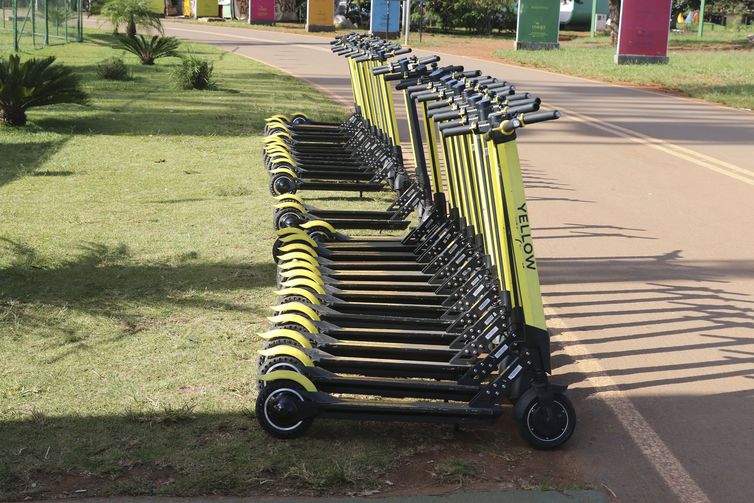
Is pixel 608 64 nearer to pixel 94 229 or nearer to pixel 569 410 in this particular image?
Result: pixel 94 229

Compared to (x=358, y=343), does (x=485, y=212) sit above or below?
above

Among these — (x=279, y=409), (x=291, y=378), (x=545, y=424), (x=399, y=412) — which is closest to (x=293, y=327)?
(x=291, y=378)

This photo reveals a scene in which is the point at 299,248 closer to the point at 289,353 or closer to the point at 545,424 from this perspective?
the point at 289,353

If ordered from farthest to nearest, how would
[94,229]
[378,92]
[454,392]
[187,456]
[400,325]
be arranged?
[378,92]
[94,229]
[400,325]
[454,392]
[187,456]

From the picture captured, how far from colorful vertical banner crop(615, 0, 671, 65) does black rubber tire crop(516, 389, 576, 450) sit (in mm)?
27298

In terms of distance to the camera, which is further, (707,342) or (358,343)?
(707,342)

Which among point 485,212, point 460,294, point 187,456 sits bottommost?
point 187,456

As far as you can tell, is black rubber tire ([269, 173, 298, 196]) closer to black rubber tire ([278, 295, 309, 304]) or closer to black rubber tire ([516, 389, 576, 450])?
black rubber tire ([278, 295, 309, 304])

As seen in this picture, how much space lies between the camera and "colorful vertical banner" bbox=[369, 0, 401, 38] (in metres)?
41.4

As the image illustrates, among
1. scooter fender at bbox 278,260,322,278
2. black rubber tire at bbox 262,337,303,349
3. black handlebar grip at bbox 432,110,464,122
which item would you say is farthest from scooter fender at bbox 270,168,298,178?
black rubber tire at bbox 262,337,303,349

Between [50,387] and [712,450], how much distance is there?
326 cm

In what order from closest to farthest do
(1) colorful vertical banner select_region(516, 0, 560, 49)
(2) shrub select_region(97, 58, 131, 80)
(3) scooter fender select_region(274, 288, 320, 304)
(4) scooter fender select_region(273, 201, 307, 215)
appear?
(3) scooter fender select_region(274, 288, 320, 304) → (4) scooter fender select_region(273, 201, 307, 215) → (2) shrub select_region(97, 58, 131, 80) → (1) colorful vertical banner select_region(516, 0, 560, 49)

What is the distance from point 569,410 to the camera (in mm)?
4875

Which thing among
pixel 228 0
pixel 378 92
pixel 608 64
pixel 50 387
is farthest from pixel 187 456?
pixel 228 0
